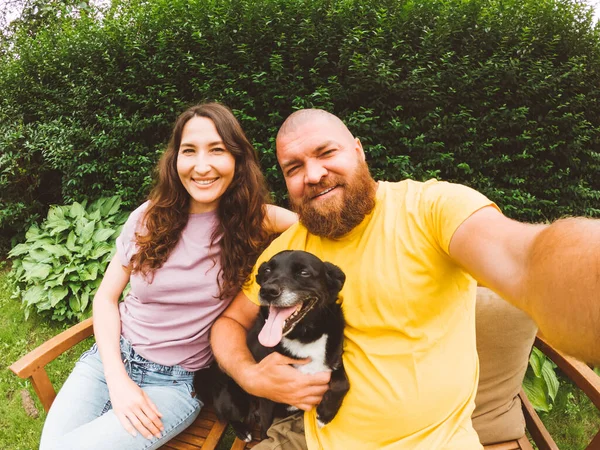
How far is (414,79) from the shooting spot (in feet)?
11.7

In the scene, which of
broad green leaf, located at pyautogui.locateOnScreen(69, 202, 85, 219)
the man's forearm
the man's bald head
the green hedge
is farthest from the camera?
broad green leaf, located at pyautogui.locateOnScreen(69, 202, 85, 219)

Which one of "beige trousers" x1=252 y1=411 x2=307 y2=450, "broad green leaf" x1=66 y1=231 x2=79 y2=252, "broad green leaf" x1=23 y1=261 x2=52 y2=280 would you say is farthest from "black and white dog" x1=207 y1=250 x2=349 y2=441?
"broad green leaf" x1=23 y1=261 x2=52 y2=280

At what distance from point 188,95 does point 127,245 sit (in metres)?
2.52

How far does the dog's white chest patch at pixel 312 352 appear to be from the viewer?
1845mm

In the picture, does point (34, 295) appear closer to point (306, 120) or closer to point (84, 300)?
A: point (84, 300)

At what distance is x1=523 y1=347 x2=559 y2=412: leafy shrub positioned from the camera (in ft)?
9.96

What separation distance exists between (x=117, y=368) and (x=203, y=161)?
127cm

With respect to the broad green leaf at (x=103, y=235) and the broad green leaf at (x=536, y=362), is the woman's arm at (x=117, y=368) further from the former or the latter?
the broad green leaf at (x=536, y=362)

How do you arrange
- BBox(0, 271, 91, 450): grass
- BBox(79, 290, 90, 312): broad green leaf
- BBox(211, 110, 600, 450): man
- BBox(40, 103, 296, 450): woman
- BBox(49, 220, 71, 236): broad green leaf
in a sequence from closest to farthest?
BBox(211, 110, 600, 450): man, BBox(40, 103, 296, 450): woman, BBox(0, 271, 91, 450): grass, BBox(79, 290, 90, 312): broad green leaf, BBox(49, 220, 71, 236): broad green leaf

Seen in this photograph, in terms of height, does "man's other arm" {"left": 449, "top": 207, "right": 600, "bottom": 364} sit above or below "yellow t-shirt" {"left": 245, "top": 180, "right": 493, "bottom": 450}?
above

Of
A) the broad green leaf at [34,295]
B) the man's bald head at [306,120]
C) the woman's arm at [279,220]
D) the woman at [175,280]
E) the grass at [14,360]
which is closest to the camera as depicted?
the man's bald head at [306,120]

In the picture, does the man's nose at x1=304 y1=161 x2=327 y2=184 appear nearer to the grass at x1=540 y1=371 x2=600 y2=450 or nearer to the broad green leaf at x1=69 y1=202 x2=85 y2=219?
the grass at x1=540 y1=371 x2=600 y2=450

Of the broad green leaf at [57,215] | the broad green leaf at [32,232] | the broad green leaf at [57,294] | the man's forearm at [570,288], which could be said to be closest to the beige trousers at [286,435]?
the man's forearm at [570,288]

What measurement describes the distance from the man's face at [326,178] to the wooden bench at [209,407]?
4.76 feet
